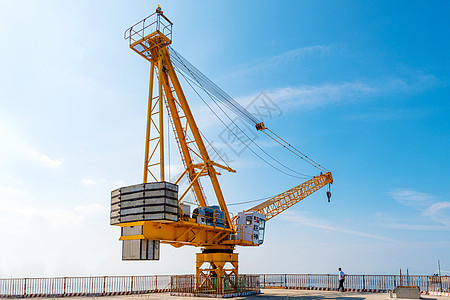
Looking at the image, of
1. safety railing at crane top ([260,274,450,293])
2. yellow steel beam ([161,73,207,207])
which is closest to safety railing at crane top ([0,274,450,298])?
safety railing at crane top ([260,274,450,293])

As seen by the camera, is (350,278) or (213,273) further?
(350,278)

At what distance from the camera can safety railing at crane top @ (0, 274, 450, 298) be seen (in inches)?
1366

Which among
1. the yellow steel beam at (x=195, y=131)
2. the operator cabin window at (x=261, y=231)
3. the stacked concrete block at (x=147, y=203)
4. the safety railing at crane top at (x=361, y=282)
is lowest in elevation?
the safety railing at crane top at (x=361, y=282)

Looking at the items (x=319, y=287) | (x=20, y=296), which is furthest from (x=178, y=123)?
(x=319, y=287)

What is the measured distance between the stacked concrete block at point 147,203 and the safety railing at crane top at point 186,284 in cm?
1018

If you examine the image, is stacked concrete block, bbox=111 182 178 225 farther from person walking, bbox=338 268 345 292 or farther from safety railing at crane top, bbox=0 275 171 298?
person walking, bbox=338 268 345 292

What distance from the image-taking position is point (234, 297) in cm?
3594

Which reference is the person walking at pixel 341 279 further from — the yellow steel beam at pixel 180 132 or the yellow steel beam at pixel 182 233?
the yellow steel beam at pixel 180 132

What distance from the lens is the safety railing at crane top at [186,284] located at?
3469 cm

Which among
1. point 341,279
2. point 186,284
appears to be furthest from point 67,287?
point 341,279

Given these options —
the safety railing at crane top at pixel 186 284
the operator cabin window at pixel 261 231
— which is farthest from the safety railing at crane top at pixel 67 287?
the operator cabin window at pixel 261 231

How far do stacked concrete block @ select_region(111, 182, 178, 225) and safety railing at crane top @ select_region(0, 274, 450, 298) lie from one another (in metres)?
10.2

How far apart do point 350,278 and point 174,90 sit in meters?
28.9

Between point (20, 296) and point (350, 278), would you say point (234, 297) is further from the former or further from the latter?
point (20, 296)
